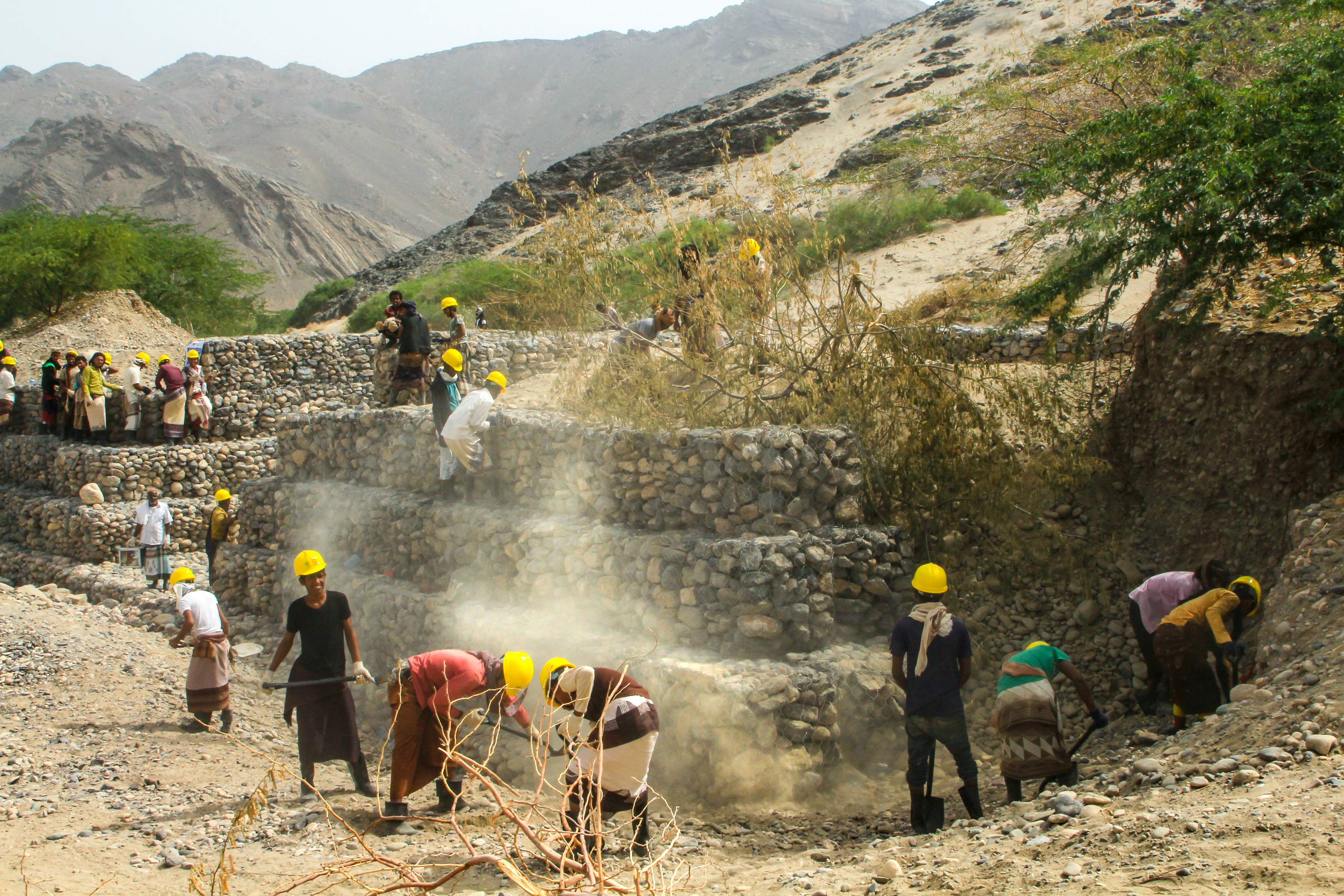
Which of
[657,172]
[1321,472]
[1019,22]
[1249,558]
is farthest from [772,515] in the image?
[1019,22]

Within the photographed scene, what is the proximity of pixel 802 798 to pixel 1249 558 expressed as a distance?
11.5 feet

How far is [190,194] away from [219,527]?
194 ft

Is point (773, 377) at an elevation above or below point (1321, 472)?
above

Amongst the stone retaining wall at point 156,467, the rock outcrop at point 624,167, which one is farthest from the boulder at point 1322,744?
the rock outcrop at point 624,167

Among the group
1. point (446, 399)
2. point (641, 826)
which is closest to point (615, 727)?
point (641, 826)

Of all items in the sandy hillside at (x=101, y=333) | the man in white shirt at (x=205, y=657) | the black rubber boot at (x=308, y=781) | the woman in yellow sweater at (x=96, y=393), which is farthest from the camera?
the sandy hillside at (x=101, y=333)

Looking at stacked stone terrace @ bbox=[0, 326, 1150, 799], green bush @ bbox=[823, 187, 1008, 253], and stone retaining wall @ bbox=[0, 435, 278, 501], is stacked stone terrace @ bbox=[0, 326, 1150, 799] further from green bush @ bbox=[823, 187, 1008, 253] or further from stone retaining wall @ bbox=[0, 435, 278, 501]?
green bush @ bbox=[823, 187, 1008, 253]

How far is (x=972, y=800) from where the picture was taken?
4.75 meters

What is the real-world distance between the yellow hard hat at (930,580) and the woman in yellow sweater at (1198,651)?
129cm

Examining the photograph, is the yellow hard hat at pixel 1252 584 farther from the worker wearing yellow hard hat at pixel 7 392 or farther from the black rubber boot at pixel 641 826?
the worker wearing yellow hard hat at pixel 7 392

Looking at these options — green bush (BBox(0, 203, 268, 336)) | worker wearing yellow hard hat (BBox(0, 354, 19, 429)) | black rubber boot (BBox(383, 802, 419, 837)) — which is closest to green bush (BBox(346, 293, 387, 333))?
green bush (BBox(0, 203, 268, 336))

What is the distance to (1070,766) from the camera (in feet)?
15.6

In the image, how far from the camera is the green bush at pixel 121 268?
2331 cm

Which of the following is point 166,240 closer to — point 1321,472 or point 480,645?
point 480,645
